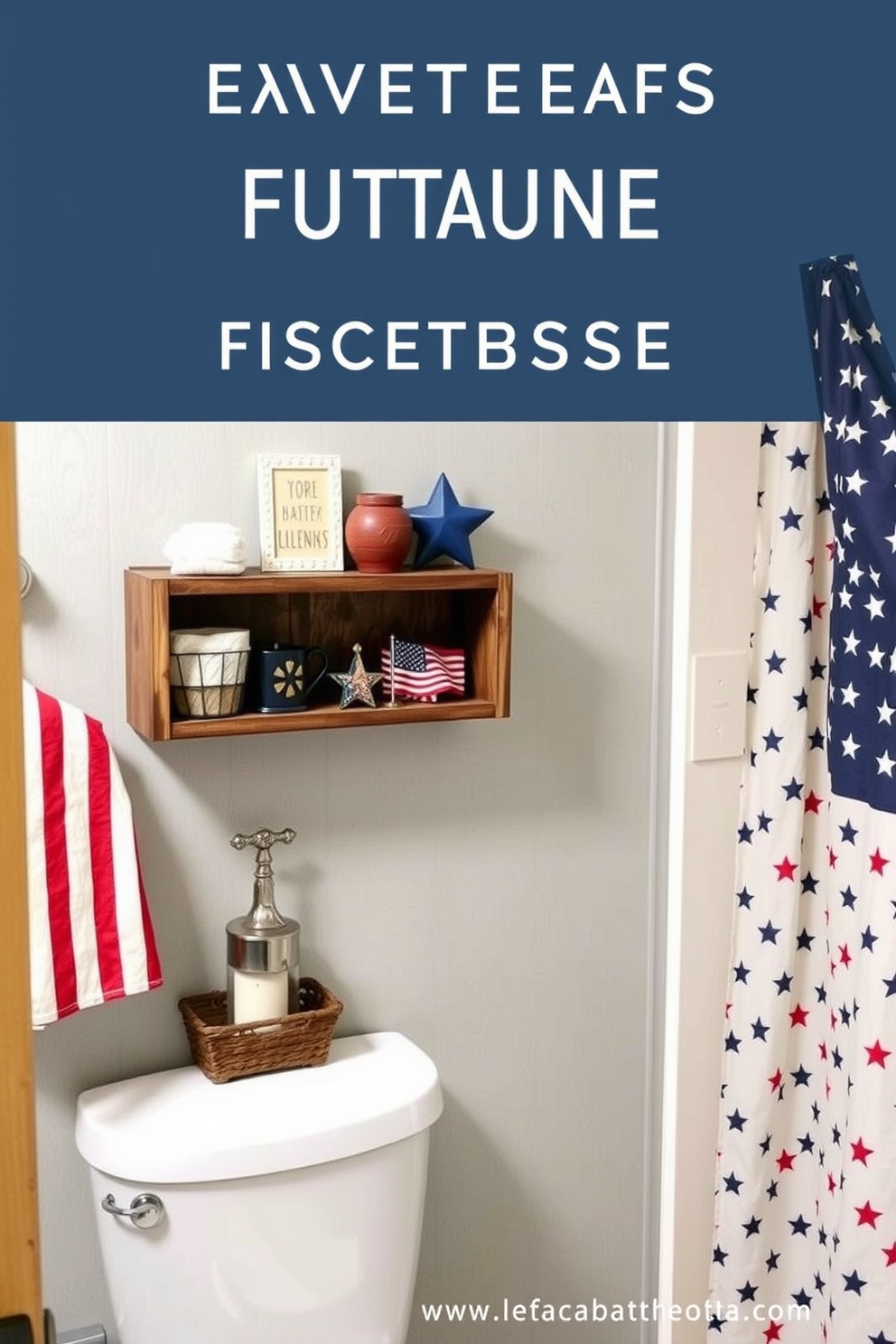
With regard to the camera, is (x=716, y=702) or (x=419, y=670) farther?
(x=716, y=702)

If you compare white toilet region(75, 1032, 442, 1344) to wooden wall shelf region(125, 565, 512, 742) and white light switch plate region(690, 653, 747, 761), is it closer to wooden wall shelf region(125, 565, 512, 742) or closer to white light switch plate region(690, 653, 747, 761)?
wooden wall shelf region(125, 565, 512, 742)

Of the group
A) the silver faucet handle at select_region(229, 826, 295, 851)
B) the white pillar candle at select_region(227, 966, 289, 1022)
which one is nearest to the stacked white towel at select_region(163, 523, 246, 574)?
the silver faucet handle at select_region(229, 826, 295, 851)

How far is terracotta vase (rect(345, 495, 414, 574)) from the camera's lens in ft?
5.24

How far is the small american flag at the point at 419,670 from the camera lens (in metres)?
1.67

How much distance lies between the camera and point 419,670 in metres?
1.67

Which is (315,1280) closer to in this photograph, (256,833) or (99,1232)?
(99,1232)

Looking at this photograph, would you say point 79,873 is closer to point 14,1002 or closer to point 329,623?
point 329,623

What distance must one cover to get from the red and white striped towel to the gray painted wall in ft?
0.24

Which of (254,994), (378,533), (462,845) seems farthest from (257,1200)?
(378,533)
